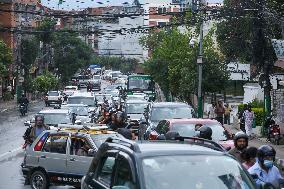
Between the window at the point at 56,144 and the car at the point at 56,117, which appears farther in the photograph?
the car at the point at 56,117

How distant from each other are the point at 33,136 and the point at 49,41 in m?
72.2

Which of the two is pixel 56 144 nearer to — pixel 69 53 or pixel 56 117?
pixel 56 117

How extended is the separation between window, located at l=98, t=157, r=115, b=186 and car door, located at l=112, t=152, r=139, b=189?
28cm

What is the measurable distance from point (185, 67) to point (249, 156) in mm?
32146

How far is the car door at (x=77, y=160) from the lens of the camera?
15.8 metres

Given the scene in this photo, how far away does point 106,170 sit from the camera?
902 cm

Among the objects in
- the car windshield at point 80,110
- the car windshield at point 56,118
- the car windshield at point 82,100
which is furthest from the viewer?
the car windshield at point 82,100

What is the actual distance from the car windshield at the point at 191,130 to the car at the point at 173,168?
9216 millimetres

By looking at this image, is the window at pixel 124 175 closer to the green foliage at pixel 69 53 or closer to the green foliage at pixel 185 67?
the green foliage at pixel 185 67

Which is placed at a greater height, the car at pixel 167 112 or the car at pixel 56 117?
the car at pixel 167 112

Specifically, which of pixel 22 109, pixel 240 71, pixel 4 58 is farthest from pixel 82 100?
pixel 4 58

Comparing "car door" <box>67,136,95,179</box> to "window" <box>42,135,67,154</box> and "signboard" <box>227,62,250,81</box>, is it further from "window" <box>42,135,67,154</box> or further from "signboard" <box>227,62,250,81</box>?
"signboard" <box>227,62,250,81</box>

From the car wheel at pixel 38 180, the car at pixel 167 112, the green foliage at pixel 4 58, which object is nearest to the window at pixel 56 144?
the car wheel at pixel 38 180

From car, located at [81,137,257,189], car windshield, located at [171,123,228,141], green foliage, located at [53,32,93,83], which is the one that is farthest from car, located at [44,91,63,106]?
car, located at [81,137,257,189]
